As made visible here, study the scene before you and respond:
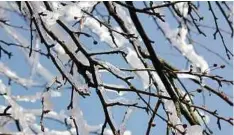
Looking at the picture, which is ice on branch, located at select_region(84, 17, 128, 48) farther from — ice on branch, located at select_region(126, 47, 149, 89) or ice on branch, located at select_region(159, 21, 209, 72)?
ice on branch, located at select_region(159, 21, 209, 72)

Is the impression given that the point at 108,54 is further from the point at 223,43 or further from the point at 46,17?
the point at 223,43

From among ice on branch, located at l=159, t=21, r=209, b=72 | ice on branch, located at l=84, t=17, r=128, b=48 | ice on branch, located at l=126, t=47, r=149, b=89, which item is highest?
ice on branch, located at l=159, t=21, r=209, b=72

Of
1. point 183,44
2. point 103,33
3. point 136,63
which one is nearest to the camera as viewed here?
point 136,63

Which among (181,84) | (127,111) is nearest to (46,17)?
(127,111)

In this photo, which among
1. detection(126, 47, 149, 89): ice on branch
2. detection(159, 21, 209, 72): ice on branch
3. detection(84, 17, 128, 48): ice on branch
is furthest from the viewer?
detection(159, 21, 209, 72): ice on branch

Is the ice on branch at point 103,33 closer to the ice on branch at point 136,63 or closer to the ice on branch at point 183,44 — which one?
the ice on branch at point 136,63

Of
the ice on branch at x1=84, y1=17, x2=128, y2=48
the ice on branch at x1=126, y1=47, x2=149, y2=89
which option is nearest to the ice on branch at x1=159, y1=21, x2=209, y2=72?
the ice on branch at x1=84, y1=17, x2=128, y2=48

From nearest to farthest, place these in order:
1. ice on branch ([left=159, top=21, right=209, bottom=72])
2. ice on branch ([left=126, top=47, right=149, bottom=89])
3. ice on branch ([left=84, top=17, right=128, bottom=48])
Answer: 1. ice on branch ([left=126, top=47, right=149, bottom=89])
2. ice on branch ([left=84, top=17, right=128, bottom=48])
3. ice on branch ([left=159, top=21, right=209, bottom=72])

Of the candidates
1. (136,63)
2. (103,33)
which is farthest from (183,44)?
(136,63)

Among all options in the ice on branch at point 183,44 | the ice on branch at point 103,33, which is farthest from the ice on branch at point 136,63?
the ice on branch at point 183,44

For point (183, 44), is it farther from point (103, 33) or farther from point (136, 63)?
point (136, 63)

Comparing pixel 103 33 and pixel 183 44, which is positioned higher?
pixel 183 44

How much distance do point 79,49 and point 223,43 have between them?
3.45ft

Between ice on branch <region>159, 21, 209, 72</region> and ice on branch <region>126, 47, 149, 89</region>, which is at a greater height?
ice on branch <region>159, 21, 209, 72</region>
